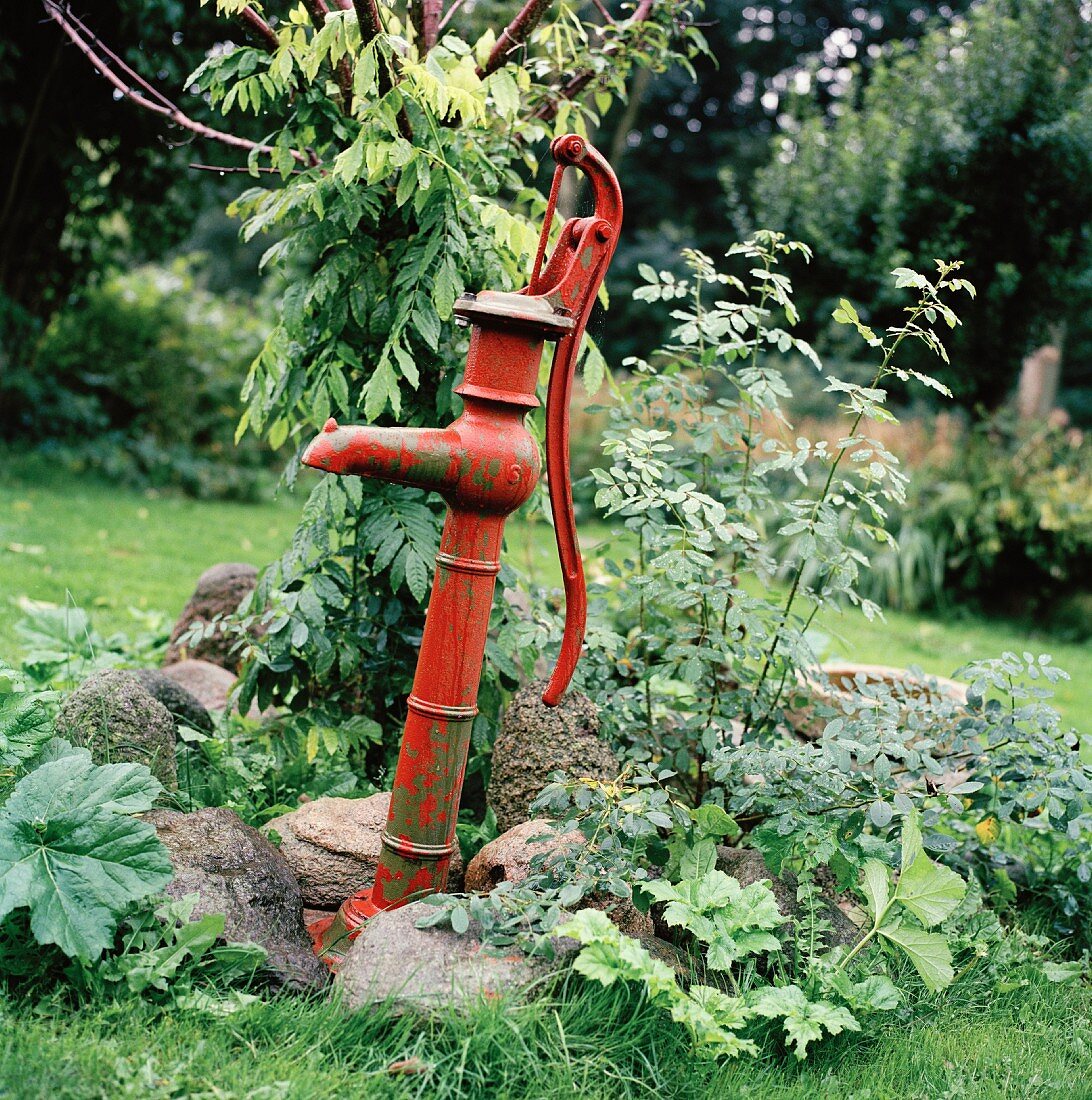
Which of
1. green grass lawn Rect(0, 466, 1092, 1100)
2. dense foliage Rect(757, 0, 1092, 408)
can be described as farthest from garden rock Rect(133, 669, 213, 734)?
dense foliage Rect(757, 0, 1092, 408)

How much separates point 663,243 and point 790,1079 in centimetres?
1993

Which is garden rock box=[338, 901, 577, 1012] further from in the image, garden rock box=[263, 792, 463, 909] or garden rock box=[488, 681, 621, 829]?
garden rock box=[488, 681, 621, 829]

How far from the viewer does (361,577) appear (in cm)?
295

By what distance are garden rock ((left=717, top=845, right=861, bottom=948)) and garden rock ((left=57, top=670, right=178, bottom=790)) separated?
Result: 1.28 meters

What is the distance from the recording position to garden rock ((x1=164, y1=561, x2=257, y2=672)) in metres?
3.83

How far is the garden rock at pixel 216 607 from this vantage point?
3.83m

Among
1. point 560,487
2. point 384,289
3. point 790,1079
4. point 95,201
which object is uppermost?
point 95,201

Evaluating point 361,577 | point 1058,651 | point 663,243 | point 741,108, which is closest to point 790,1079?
point 361,577

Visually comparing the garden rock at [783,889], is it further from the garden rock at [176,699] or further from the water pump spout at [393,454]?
the garden rock at [176,699]

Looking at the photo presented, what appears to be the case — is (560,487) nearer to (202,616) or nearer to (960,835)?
(960,835)

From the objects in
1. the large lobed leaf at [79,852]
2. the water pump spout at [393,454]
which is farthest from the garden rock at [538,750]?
the large lobed leaf at [79,852]

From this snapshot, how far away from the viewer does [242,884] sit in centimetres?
204

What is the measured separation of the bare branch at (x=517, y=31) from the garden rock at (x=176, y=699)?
184 centimetres

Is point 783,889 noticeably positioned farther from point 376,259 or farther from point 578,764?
point 376,259
